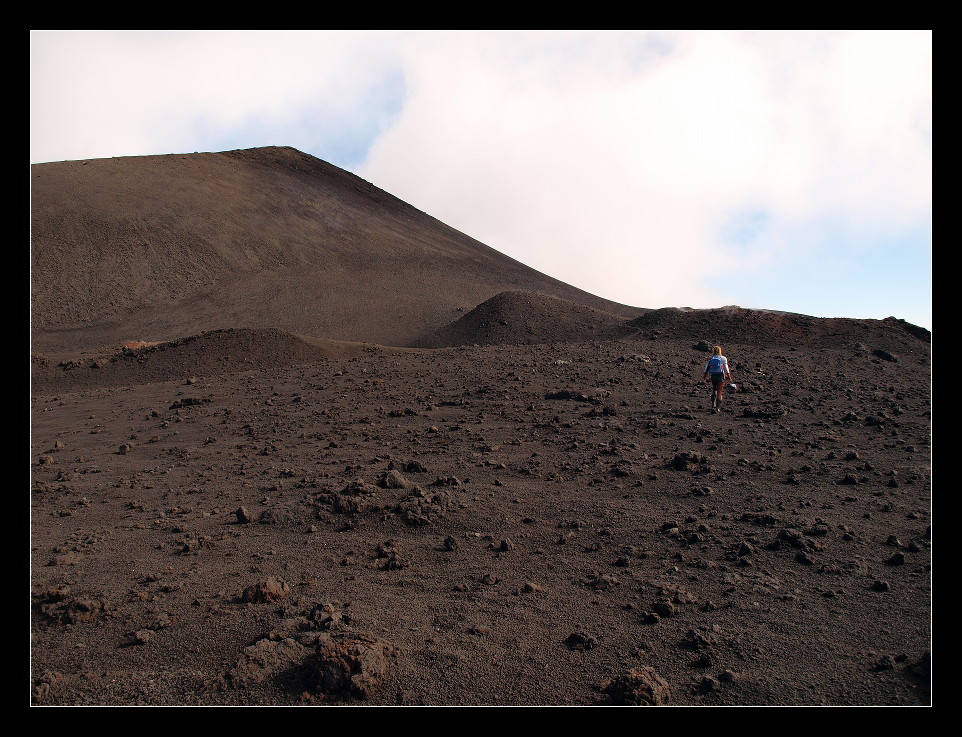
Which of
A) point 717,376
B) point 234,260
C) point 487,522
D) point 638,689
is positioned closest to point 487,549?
point 487,522

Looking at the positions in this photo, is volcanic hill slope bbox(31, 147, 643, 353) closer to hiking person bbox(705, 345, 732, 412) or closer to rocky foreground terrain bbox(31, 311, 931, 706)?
hiking person bbox(705, 345, 732, 412)

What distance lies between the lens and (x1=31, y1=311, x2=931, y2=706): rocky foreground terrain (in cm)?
406

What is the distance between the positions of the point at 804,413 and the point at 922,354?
806 centimetres

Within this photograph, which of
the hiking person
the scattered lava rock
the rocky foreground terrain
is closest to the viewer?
the scattered lava rock

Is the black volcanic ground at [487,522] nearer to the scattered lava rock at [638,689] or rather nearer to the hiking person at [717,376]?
the scattered lava rock at [638,689]

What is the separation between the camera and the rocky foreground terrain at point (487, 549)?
4.06m

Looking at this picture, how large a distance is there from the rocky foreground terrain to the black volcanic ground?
3cm

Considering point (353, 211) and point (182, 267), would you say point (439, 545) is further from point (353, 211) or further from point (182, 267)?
point (353, 211)

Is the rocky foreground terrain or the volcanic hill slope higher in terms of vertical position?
the volcanic hill slope

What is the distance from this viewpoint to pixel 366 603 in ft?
16.4

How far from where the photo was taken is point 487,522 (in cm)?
660

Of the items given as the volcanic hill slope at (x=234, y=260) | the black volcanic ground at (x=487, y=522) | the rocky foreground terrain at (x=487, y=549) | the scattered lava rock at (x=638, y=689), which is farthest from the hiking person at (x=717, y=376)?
the volcanic hill slope at (x=234, y=260)

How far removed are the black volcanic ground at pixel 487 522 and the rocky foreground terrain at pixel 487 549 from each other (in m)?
0.03

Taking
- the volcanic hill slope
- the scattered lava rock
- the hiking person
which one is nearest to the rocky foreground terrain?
the scattered lava rock
